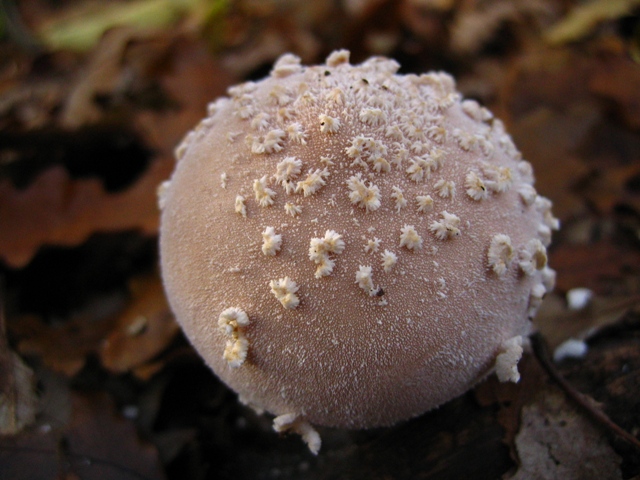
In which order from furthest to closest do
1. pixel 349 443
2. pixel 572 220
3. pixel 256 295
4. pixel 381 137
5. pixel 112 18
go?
pixel 112 18 < pixel 572 220 < pixel 349 443 < pixel 381 137 < pixel 256 295

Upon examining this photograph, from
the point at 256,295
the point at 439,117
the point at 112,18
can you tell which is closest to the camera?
the point at 256,295

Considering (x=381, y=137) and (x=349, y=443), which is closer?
(x=381, y=137)

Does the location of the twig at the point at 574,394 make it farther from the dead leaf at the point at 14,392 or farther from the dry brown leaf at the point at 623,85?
the dead leaf at the point at 14,392

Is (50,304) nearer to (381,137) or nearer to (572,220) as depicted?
(381,137)

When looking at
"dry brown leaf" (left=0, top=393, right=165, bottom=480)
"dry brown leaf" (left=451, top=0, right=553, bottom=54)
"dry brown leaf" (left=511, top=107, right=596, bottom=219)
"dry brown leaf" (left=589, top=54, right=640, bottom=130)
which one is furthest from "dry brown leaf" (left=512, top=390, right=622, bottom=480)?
"dry brown leaf" (left=451, top=0, right=553, bottom=54)

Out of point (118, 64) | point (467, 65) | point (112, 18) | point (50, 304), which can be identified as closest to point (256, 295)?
point (50, 304)

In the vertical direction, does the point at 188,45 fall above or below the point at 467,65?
above

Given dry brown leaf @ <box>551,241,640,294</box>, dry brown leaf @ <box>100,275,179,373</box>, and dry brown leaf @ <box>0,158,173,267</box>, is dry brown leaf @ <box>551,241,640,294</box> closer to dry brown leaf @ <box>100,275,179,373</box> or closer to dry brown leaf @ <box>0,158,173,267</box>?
dry brown leaf @ <box>100,275,179,373</box>

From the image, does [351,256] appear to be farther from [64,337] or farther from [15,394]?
[64,337]
